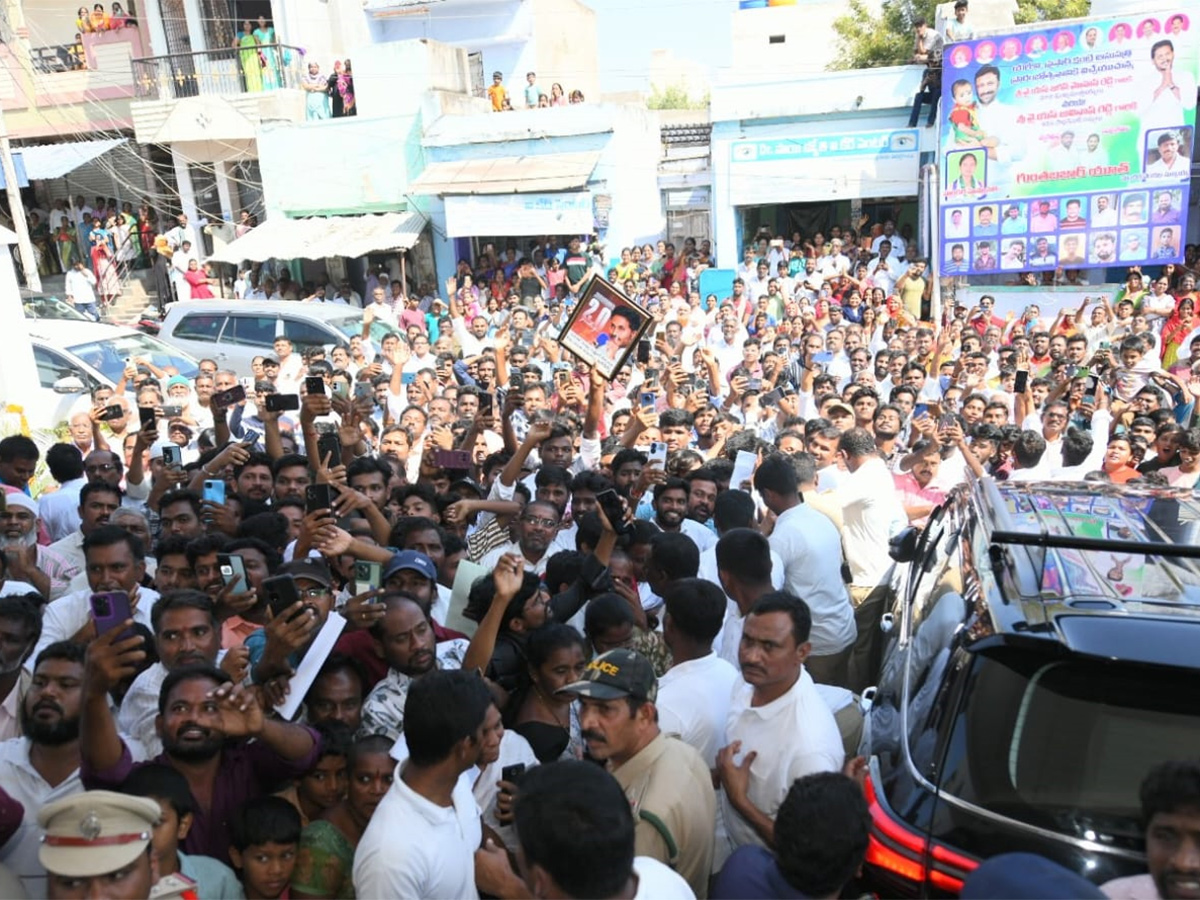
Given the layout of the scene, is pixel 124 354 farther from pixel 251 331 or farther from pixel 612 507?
pixel 612 507

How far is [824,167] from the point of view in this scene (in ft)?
59.1

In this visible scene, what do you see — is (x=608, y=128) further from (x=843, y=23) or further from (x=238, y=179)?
(x=843, y=23)

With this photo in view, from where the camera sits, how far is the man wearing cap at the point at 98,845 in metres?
2.15

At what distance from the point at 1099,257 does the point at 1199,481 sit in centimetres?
1077

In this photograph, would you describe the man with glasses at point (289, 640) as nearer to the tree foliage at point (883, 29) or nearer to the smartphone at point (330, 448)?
the smartphone at point (330, 448)

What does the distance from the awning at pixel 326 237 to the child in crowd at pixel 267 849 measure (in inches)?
704

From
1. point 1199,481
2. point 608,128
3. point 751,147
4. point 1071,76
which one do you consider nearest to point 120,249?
point 608,128

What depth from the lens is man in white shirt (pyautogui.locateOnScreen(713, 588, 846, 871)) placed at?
285 cm

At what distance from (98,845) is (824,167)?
17747mm

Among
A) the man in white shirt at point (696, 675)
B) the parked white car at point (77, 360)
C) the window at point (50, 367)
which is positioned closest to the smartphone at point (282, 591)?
the man in white shirt at point (696, 675)

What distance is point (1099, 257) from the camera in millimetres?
15289

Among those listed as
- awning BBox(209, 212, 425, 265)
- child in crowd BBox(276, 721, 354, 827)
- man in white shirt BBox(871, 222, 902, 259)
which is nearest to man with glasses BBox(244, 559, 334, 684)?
child in crowd BBox(276, 721, 354, 827)

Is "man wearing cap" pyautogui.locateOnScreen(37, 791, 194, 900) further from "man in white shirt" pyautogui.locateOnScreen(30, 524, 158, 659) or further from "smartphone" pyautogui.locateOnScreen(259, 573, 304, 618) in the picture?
"man in white shirt" pyautogui.locateOnScreen(30, 524, 158, 659)

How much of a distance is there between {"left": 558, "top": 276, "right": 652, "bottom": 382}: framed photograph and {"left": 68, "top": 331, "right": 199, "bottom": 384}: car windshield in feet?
26.0
